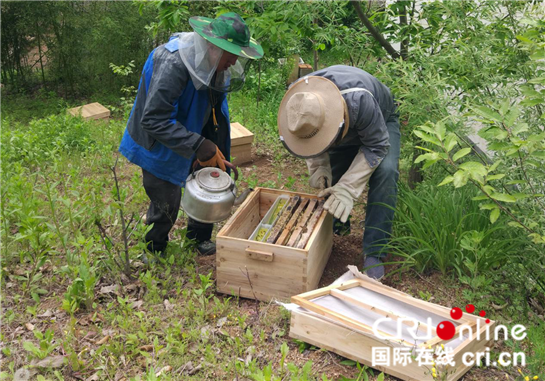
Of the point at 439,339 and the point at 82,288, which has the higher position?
the point at 439,339

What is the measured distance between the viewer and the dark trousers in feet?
11.5

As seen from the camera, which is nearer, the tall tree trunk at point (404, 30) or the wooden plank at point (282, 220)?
the wooden plank at point (282, 220)

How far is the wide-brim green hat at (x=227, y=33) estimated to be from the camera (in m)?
3.04

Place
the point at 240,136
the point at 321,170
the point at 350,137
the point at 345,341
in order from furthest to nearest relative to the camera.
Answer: the point at 240,136
the point at 321,170
the point at 350,137
the point at 345,341

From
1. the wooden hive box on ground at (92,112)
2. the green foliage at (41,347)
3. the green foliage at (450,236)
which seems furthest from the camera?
the wooden hive box on ground at (92,112)

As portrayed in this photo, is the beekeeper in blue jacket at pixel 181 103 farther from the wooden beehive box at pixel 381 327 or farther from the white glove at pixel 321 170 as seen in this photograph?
the wooden beehive box at pixel 381 327

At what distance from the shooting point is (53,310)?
10.5 ft

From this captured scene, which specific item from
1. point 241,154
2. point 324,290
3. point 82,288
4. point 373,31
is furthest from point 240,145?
point 324,290

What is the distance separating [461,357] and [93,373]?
1887 millimetres

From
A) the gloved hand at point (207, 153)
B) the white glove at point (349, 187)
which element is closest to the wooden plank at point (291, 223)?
the white glove at point (349, 187)

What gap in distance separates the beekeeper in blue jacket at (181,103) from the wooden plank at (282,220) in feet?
1.83

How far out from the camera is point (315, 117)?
3135mm

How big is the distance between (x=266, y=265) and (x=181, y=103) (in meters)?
1.21

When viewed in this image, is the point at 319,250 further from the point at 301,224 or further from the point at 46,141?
the point at 46,141
